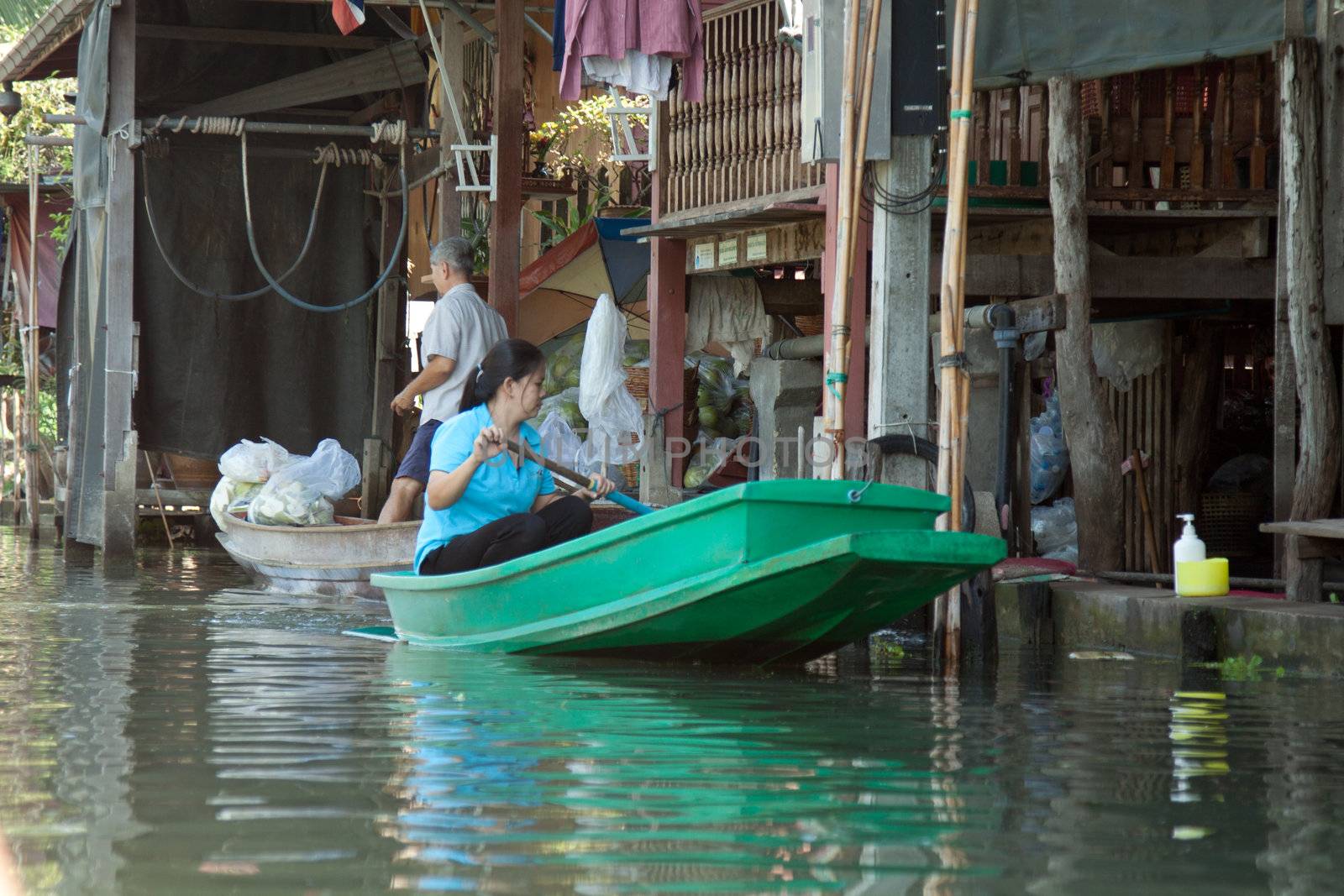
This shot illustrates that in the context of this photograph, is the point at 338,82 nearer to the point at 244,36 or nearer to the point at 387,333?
the point at 244,36

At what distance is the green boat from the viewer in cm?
648

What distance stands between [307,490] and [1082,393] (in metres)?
5.64

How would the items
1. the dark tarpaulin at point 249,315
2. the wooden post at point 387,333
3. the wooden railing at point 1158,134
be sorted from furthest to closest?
1. the wooden post at point 387,333
2. the dark tarpaulin at point 249,315
3. the wooden railing at point 1158,134

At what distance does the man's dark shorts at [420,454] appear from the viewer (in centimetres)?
1006

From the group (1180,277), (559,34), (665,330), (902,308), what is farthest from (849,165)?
(665,330)

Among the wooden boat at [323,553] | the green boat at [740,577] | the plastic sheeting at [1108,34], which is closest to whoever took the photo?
the green boat at [740,577]

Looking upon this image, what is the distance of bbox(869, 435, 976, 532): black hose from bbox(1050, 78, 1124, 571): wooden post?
1664 millimetres

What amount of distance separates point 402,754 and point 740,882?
1738 mm

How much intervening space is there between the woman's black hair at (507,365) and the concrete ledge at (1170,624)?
2786 millimetres

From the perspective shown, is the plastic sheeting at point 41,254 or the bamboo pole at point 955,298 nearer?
the bamboo pole at point 955,298

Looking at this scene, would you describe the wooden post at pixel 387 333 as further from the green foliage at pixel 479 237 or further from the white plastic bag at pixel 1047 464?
the white plastic bag at pixel 1047 464

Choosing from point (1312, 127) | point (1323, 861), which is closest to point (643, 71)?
point (1312, 127)

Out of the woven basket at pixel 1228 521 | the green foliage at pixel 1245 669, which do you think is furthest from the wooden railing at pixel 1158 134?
the green foliage at pixel 1245 669

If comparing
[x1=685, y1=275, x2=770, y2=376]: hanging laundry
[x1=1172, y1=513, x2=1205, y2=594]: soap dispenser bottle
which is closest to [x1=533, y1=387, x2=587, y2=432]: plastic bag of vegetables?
[x1=685, y1=275, x2=770, y2=376]: hanging laundry
